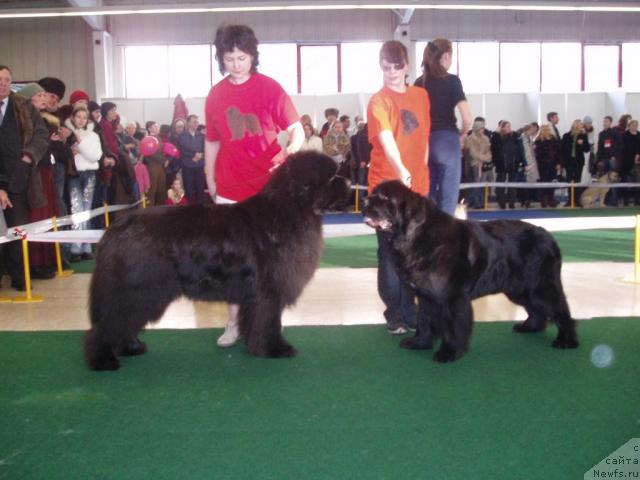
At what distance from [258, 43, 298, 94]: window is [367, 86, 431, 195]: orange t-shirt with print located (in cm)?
1548

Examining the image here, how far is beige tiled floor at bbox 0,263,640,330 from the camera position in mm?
4828

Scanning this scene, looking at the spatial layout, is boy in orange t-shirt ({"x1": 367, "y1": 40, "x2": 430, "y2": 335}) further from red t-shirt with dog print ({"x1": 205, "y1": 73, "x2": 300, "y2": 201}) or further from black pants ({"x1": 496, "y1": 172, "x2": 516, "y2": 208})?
black pants ({"x1": 496, "y1": 172, "x2": 516, "y2": 208})

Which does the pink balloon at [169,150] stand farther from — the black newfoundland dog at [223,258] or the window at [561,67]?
the window at [561,67]

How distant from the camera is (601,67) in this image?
20.1 metres

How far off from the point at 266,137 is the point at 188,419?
1841 millimetres

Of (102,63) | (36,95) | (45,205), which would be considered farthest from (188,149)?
(102,63)

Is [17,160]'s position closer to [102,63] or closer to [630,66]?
[102,63]

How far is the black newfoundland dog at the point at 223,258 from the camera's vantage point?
133 inches

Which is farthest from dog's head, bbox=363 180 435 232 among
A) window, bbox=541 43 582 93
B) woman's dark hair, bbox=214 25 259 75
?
window, bbox=541 43 582 93

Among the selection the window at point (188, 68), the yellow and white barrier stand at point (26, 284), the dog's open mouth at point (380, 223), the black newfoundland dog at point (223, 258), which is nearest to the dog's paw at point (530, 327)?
the dog's open mouth at point (380, 223)

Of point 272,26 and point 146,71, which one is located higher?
point 272,26

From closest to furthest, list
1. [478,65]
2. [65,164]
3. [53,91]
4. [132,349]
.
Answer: [132,349] < [65,164] < [53,91] < [478,65]

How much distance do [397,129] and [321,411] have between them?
1964 millimetres

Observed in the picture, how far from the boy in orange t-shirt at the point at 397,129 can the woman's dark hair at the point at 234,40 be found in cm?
84
